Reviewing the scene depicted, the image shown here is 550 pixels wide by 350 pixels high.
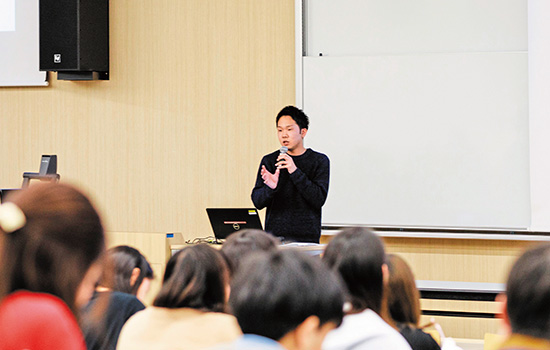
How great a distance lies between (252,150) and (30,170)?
1.81 m

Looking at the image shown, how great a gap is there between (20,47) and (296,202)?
9.59ft

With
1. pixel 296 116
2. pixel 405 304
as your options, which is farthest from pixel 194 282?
pixel 296 116

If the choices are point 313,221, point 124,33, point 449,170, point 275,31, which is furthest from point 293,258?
point 124,33

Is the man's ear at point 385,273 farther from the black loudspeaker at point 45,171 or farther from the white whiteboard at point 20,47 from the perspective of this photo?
the white whiteboard at point 20,47

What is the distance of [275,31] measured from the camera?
16.2 ft

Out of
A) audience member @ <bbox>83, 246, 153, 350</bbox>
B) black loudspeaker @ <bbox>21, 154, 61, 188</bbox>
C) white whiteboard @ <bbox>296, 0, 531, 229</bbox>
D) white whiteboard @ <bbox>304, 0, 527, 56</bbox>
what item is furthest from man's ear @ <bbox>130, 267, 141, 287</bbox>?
white whiteboard @ <bbox>304, 0, 527, 56</bbox>

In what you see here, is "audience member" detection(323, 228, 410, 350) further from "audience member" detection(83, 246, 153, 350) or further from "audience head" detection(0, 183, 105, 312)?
"audience head" detection(0, 183, 105, 312)

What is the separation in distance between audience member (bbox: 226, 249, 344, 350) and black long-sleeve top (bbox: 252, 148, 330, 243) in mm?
2478

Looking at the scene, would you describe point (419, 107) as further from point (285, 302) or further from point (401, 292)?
point (285, 302)

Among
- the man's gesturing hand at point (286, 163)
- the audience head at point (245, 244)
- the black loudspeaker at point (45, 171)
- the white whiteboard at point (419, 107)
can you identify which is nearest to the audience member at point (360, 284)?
the audience head at point (245, 244)

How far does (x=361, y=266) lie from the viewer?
65.5 inches

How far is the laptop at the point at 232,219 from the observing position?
12.2 feet

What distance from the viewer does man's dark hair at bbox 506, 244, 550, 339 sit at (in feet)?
3.61

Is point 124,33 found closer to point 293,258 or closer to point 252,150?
point 252,150
